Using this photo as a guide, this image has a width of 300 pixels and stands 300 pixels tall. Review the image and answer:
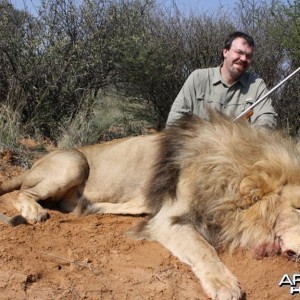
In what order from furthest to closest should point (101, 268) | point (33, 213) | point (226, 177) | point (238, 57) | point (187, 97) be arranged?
1. point (187, 97)
2. point (238, 57)
3. point (33, 213)
4. point (226, 177)
5. point (101, 268)

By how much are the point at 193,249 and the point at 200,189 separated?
1.54 feet

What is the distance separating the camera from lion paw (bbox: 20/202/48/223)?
4.23 m

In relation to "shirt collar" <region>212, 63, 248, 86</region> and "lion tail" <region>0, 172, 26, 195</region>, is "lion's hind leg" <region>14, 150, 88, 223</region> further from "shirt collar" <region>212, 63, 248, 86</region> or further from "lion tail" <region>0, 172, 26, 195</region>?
"shirt collar" <region>212, 63, 248, 86</region>

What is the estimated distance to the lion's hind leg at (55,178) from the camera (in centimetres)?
465

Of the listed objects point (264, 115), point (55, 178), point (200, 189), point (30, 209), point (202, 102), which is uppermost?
point (202, 102)

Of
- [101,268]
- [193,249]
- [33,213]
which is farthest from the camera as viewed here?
[33,213]

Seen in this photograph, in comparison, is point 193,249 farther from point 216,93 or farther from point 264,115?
point 216,93

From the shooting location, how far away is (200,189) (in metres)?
3.72

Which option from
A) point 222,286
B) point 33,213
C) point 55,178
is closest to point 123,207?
point 55,178

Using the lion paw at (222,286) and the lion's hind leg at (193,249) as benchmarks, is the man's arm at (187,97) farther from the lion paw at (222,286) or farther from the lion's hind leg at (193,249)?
the lion paw at (222,286)

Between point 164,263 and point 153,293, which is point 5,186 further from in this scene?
point 153,293

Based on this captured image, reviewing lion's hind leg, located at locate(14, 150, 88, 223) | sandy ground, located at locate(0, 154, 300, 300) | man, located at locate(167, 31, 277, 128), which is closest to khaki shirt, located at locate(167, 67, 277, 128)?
man, located at locate(167, 31, 277, 128)

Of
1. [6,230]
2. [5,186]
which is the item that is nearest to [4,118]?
[5,186]

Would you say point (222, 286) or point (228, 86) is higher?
point (228, 86)
